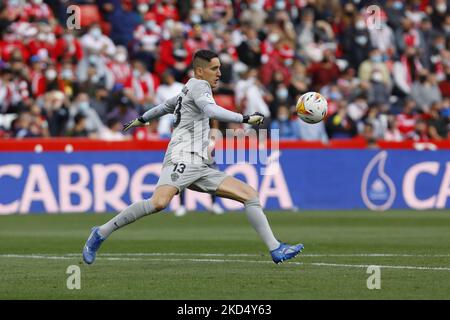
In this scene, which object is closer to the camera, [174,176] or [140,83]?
[174,176]

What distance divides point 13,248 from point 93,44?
1259 cm

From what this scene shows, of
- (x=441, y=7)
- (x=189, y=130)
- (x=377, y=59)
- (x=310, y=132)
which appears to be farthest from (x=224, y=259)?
(x=441, y=7)

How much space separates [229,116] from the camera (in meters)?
13.0

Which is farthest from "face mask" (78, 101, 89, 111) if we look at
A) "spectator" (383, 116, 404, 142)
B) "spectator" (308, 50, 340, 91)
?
"spectator" (383, 116, 404, 142)

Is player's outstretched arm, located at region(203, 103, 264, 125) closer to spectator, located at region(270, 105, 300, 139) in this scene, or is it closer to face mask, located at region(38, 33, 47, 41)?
spectator, located at region(270, 105, 300, 139)

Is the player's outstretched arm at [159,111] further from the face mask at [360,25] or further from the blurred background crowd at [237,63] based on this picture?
the face mask at [360,25]

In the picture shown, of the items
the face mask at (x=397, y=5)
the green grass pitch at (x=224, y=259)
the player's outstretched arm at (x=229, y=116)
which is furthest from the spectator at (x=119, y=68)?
the player's outstretched arm at (x=229, y=116)

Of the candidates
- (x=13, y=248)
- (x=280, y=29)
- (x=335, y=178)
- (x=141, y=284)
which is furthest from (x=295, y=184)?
(x=141, y=284)

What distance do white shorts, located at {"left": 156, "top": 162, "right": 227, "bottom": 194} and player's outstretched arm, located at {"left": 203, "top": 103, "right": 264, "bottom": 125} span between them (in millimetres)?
659

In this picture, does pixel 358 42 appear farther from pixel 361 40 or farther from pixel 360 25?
pixel 360 25

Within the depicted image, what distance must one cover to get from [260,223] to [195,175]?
90 centimetres

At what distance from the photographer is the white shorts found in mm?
13453

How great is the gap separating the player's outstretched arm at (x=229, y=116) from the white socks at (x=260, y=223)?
3.42ft

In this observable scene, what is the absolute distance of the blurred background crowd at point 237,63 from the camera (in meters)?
27.3
